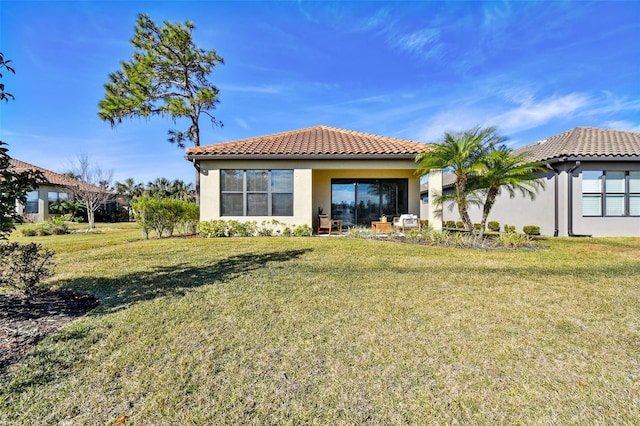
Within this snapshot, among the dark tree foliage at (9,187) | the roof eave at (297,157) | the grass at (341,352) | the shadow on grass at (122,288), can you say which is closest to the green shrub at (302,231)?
the roof eave at (297,157)

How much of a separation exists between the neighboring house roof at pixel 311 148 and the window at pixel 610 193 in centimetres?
759

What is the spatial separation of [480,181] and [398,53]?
7588mm

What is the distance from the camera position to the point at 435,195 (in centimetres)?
1177

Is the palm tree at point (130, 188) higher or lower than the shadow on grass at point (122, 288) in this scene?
higher

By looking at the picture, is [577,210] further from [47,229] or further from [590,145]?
[47,229]

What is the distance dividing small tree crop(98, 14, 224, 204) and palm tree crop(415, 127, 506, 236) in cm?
1345

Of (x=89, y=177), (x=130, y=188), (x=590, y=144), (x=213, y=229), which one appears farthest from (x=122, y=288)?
(x=130, y=188)

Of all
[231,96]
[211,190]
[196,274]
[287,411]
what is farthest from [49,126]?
[287,411]

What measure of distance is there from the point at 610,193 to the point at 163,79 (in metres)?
24.6

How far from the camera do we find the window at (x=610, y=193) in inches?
499

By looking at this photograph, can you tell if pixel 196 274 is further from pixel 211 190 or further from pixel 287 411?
pixel 211 190

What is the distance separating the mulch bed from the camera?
9.56 feet

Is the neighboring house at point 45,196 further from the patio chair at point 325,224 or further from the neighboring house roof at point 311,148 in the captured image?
the patio chair at point 325,224

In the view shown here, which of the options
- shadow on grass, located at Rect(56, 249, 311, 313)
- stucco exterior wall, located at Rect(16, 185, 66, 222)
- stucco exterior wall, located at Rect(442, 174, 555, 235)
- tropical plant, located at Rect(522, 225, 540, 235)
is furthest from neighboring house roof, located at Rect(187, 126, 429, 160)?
stucco exterior wall, located at Rect(16, 185, 66, 222)
